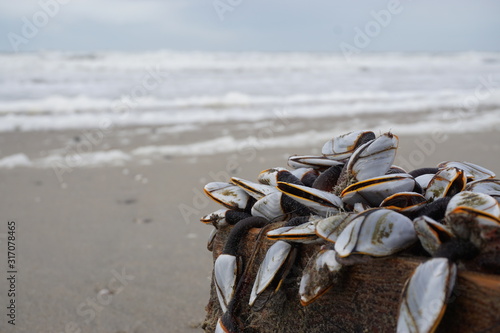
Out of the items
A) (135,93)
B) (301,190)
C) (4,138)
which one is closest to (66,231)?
(301,190)

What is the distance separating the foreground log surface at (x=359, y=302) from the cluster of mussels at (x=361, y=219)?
1.4 inches

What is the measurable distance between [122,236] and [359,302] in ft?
8.78

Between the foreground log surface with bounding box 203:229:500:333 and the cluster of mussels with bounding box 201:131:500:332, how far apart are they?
0.04m

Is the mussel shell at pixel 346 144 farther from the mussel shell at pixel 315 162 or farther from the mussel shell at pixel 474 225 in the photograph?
the mussel shell at pixel 474 225

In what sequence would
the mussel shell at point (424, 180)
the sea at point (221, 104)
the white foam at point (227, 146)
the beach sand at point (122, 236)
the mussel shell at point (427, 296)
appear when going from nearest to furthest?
the mussel shell at point (427, 296) → the mussel shell at point (424, 180) → the beach sand at point (122, 236) → the white foam at point (227, 146) → the sea at point (221, 104)

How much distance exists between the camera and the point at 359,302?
129 cm

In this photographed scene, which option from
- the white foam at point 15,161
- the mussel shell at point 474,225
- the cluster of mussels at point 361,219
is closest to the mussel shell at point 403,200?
the cluster of mussels at point 361,219

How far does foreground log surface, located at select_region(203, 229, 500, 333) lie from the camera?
3.47 ft

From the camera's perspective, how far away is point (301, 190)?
4.78 feet

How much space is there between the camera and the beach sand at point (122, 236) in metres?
2.58

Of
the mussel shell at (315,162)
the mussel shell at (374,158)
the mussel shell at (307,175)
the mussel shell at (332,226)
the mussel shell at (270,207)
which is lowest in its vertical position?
the mussel shell at (270,207)

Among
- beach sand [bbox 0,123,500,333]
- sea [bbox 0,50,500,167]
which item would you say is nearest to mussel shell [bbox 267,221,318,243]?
beach sand [bbox 0,123,500,333]

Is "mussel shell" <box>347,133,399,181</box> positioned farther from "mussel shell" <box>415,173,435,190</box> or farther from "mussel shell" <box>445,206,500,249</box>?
"mussel shell" <box>445,206,500,249</box>

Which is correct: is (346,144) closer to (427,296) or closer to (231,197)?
(231,197)
